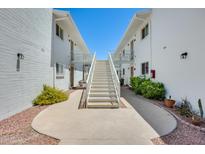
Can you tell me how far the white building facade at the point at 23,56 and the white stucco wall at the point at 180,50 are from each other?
714 centimetres

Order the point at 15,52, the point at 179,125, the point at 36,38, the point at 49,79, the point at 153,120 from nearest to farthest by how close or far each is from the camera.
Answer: the point at 179,125 → the point at 153,120 → the point at 15,52 → the point at 36,38 → the point at 49,79

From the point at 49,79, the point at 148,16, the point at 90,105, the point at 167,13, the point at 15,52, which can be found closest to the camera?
the point at 15,52

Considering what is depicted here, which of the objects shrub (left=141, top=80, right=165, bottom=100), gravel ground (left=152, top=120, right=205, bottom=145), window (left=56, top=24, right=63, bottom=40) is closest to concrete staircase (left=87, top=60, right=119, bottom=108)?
shrub (left=141, top=80, right=165, bottom=100)

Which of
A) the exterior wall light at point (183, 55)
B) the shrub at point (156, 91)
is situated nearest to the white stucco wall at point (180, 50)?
the exterior wall light at point (183, 55)

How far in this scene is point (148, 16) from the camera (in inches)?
411

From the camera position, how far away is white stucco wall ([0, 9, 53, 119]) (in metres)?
4.83

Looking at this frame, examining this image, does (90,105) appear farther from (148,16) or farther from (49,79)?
(148,16)

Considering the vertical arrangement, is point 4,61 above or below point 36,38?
below

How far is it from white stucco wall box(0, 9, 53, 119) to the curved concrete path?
1.38 metres

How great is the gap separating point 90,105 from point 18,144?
3709 millimetres

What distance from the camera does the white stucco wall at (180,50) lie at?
5.37 m

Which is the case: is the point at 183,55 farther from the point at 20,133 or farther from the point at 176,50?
the point at 20,133
